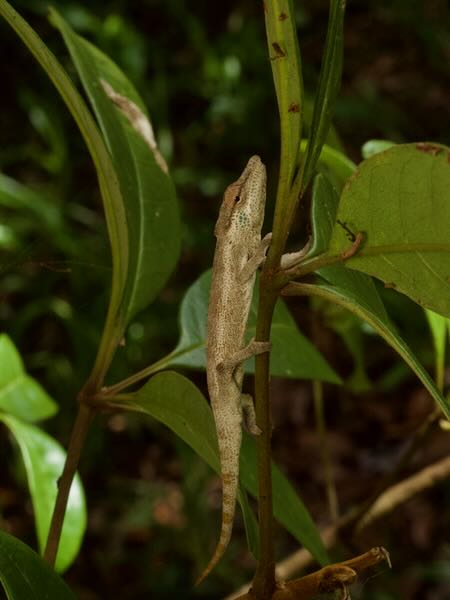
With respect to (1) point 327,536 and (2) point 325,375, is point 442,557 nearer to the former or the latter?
(1) point 327,536

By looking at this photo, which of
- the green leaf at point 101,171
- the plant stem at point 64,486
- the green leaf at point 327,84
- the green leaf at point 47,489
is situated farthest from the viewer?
the green leaf at point 47,489

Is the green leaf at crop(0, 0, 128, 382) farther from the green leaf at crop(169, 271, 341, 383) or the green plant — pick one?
the green leaf at crop(169, 271, 341, 383)

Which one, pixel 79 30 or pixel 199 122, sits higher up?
pixel 79 30

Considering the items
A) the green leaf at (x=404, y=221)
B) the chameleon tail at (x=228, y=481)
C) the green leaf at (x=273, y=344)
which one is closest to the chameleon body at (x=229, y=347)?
the chameleon tail at (x=228, y=481)

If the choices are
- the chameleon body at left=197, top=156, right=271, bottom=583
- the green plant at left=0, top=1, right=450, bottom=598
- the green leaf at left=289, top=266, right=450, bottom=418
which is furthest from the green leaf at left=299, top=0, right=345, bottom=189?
the chameleon body at left=197, top=156, right=271, bottom=583

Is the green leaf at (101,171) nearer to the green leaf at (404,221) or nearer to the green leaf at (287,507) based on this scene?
the green leaf at (287,507)

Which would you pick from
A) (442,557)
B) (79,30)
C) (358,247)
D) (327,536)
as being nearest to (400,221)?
(358,247)
